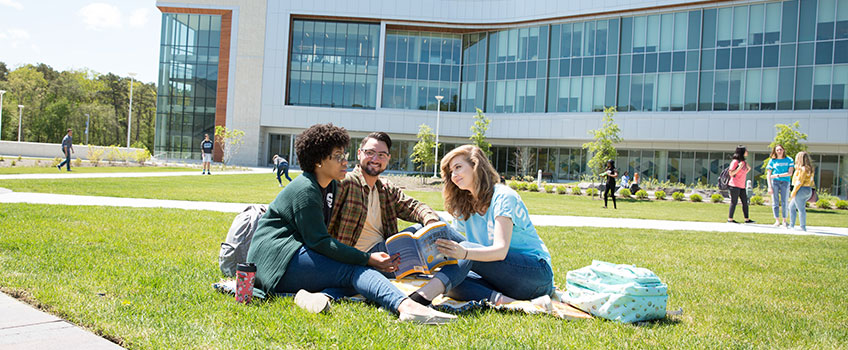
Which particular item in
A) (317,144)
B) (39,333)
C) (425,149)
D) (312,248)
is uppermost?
(425,149)

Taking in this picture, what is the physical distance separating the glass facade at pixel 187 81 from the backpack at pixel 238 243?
41.3m

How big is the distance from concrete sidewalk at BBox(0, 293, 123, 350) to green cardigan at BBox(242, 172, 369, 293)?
112cm

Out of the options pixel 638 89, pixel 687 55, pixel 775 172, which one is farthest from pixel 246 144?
pixel 775 172

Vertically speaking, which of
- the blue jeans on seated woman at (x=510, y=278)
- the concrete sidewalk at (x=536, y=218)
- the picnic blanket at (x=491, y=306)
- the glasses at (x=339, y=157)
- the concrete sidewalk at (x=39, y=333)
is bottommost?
the concrete sidewalk at (x=39, y=333)

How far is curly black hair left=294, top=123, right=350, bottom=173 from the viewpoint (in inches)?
153

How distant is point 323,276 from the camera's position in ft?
12.7

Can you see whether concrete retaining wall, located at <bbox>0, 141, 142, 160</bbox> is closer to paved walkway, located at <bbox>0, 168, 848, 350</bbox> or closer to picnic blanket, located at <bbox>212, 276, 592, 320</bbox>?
paved walkway, located at <bbox>0, 168, 848, 350</bbox>

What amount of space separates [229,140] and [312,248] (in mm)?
38571

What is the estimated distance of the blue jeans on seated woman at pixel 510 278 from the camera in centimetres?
411

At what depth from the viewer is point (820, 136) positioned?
31078 mm

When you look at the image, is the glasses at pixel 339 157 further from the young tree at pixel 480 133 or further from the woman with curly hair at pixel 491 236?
the young tree at pixel 480 133

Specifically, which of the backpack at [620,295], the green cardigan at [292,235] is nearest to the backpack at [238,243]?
the green cardigan at [292,235]

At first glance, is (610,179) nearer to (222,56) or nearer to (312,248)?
(312,248)

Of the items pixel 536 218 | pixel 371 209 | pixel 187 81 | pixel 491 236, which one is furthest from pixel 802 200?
pixel 187 81
